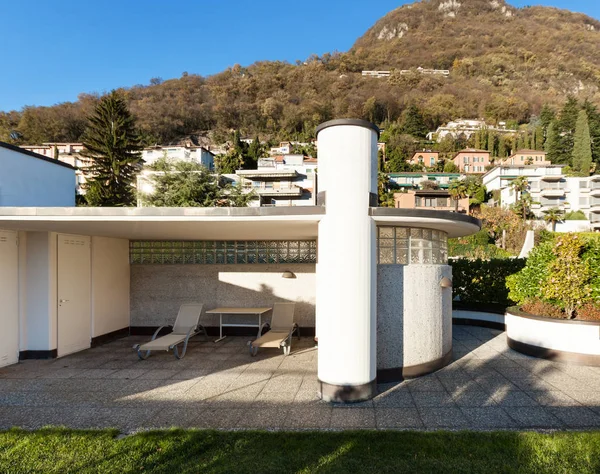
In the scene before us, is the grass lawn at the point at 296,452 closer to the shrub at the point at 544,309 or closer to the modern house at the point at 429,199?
the shrub at the point at 544,309

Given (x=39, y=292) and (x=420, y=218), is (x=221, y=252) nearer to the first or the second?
(x=39, y=292)

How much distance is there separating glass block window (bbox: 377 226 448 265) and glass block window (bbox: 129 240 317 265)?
373cm

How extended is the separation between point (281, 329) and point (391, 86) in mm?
112375

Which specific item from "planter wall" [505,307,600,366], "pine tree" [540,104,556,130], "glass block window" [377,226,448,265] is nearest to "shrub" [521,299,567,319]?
"planter wall" [505,307,600,366]

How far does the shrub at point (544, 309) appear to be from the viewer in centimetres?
729

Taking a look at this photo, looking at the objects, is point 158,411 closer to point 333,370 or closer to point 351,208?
point 333,370

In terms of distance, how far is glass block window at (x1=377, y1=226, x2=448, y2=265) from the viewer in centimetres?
568

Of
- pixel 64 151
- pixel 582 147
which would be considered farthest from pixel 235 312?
pixel 582 147

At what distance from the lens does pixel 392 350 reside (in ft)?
19.0

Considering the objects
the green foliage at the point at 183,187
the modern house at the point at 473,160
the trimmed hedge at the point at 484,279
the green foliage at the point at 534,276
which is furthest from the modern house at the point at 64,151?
the modern house at the point at 473,160

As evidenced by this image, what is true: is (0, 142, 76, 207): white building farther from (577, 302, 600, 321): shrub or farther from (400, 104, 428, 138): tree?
(400, 104, 428, 138): tree

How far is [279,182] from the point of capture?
49.2 meters

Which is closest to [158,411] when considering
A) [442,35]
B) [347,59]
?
[347,59]

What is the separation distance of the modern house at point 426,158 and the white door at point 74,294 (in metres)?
65.6
